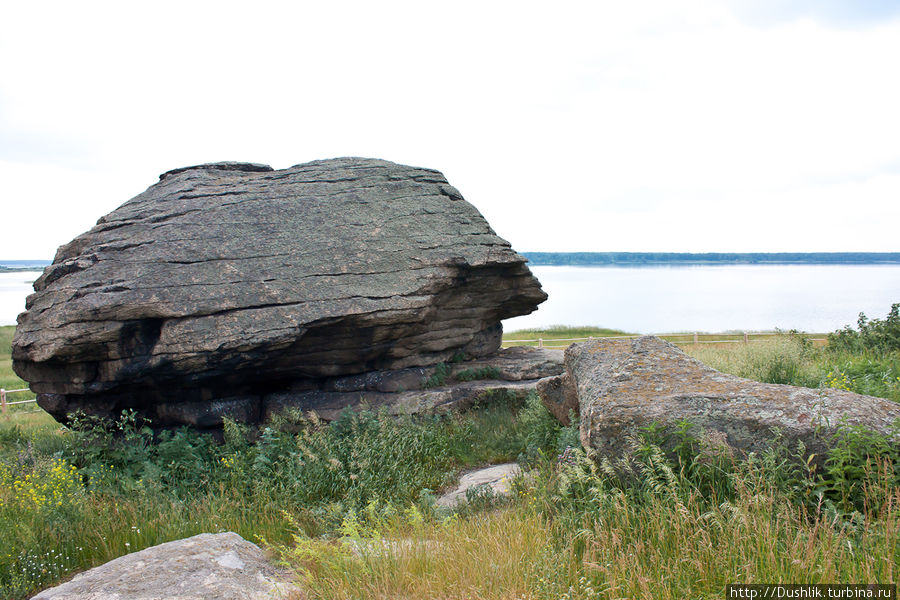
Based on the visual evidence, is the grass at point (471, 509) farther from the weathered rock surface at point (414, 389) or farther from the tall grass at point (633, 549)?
the weathered rock surface at point (414, 389)

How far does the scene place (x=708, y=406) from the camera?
5387 millimetres

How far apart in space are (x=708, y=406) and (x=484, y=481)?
350 cm

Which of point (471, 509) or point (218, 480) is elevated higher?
point (471, 509)

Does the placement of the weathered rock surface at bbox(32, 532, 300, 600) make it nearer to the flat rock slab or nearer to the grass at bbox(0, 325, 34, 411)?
the flat rock slab

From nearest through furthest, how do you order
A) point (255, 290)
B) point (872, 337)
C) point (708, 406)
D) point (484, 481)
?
point (708, 406) → point (484, 481) → point (255, 290) → point (872, 337)

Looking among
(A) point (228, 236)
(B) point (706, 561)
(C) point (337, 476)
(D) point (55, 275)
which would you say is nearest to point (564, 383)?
(C) point (337, 476)

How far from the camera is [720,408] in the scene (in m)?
5.33

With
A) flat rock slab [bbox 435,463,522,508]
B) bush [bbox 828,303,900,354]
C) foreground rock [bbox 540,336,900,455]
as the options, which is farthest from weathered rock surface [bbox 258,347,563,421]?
bush [bbox 828,303,900,354]

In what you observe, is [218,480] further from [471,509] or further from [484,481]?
[471,509]

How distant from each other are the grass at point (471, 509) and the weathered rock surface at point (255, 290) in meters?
1.10

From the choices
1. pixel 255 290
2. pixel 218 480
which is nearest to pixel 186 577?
pixel 218 480

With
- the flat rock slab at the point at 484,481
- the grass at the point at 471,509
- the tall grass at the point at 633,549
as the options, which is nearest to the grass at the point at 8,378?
the grass at the point at 471,509

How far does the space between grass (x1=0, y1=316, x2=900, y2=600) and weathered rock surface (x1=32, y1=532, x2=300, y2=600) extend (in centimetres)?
33

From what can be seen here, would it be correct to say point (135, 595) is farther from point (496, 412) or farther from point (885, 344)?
point (885, 344)
